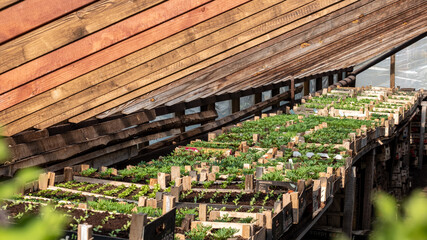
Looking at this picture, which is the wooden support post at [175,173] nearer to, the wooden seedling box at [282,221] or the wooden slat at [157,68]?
the wooden slat at [157,68]

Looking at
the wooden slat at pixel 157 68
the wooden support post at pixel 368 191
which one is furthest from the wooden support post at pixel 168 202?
the wooden support post at pixel 368 191

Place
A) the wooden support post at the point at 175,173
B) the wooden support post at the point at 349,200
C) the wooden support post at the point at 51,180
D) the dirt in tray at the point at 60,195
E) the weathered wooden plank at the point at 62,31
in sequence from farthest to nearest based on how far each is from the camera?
the wooden support post at the point at 349,200 → the wooden support post at the point at 175,173 → the wooden support post at the point at 51,180 → the dirt in tray at the point at 60,195 → the weathered wooden plank at the point at 62,31

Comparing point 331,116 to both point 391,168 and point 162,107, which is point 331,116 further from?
point 162,107

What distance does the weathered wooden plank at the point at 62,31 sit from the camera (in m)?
4.50

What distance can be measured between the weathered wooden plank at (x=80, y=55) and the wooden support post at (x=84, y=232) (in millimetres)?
1764

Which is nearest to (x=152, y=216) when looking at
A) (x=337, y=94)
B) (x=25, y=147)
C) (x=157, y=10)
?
(x=157, y=10)

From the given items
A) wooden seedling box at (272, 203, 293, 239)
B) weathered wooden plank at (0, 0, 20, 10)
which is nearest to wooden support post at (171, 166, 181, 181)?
wooden seedling box at (272, 203, 293, 239)

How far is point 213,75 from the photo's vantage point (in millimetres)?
9344

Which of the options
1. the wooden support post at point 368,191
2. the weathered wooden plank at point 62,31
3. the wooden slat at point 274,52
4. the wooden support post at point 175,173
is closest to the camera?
the weathered wooden plank at point 62,31

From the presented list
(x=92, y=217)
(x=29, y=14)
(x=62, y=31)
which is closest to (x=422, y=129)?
(x=92, y=217)

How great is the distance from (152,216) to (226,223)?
64cm

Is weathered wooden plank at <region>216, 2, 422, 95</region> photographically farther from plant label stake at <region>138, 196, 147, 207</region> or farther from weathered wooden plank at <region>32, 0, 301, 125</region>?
plant label stake at <region>138, 196, 147, 207</region>

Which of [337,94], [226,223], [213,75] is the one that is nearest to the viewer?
[226,223]

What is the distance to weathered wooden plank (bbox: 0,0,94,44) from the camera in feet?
13.5
